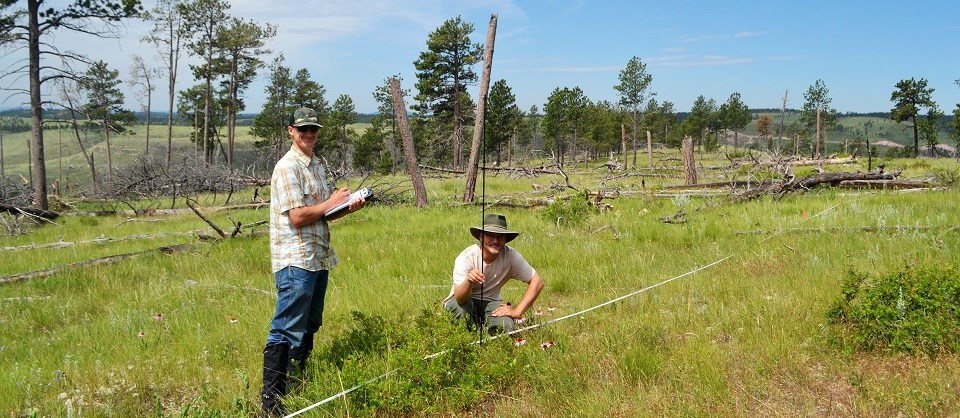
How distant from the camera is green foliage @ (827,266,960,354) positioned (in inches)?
143

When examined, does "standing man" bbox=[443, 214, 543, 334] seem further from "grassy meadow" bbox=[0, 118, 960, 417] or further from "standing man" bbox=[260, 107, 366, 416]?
"standing man" bbox=[260, 107, 366, 416]

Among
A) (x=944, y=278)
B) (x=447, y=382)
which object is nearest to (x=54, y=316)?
(x=447, y=382)

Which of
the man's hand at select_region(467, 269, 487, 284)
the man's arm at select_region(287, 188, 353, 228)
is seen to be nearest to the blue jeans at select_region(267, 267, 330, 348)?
the man's arm at select_region(287, 188, 353, 228)

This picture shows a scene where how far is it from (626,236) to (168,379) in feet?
20.3

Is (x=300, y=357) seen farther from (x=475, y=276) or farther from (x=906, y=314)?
(x=906, y=314)

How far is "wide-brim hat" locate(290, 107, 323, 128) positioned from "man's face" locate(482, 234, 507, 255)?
59.7 inches

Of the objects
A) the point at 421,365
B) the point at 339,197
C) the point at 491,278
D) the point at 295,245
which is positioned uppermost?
the point at 339,197

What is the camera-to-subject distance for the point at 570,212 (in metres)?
9.65

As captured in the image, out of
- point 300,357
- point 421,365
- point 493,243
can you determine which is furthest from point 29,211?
point 421,365

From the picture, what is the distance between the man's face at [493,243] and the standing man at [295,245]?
1231mm

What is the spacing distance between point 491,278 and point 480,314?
31 centimetres

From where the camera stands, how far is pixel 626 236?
8.38 m

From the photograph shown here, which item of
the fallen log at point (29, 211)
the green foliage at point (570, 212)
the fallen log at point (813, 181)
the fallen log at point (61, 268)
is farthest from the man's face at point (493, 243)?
the fallen log at point (29, 211)

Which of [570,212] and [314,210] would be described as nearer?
[314,210]
